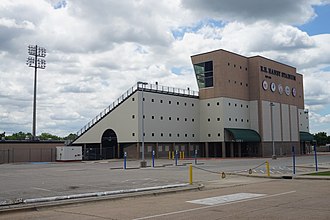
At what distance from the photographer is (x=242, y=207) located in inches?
447

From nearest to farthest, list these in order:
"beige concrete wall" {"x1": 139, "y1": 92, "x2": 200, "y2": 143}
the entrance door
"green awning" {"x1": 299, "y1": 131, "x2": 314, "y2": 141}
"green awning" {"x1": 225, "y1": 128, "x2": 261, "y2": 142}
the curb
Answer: the curb < "beige concrete wall" {"x1": 139, "y1": 92, "x2": 200, "y2": 143} < the entrance door < "green awning" {"x1": 225, "y1": 128, "x2": 261, "y2": 142} < "green awning" {"x1": 299, "y1": 131, "x2": 314, "y2": 141}

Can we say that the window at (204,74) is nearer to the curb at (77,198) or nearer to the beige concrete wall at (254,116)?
the beige concrete wall at (254,116)

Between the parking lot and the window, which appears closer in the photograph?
the parking lot

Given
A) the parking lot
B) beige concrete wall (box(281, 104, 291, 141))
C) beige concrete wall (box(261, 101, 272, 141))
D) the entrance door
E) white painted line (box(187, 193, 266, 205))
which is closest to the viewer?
white painted line (box(187, 193, 266, 205))

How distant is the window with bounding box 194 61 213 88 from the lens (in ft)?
220

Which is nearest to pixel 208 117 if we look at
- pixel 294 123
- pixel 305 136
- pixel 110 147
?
pixel 110 147

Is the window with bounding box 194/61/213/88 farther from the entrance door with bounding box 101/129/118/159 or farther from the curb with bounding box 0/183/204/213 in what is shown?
the curb with bounding box 0/183/204/213

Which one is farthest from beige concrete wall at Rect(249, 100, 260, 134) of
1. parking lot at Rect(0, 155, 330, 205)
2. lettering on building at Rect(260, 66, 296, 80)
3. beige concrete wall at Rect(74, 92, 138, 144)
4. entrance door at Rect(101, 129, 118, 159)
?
parking lot at Rect(0, 155, 330, 205)

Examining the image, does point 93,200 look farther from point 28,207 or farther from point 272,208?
point 272,208

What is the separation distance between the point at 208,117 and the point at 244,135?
6.70m

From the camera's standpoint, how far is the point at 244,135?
6625cm

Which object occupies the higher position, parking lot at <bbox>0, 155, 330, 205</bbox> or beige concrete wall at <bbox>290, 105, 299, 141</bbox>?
beige concrete wall at <bbox>290, 105, 299, 141</bbox>

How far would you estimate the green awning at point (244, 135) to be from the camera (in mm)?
64688

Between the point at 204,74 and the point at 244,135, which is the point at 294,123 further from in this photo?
the point at 204,74
